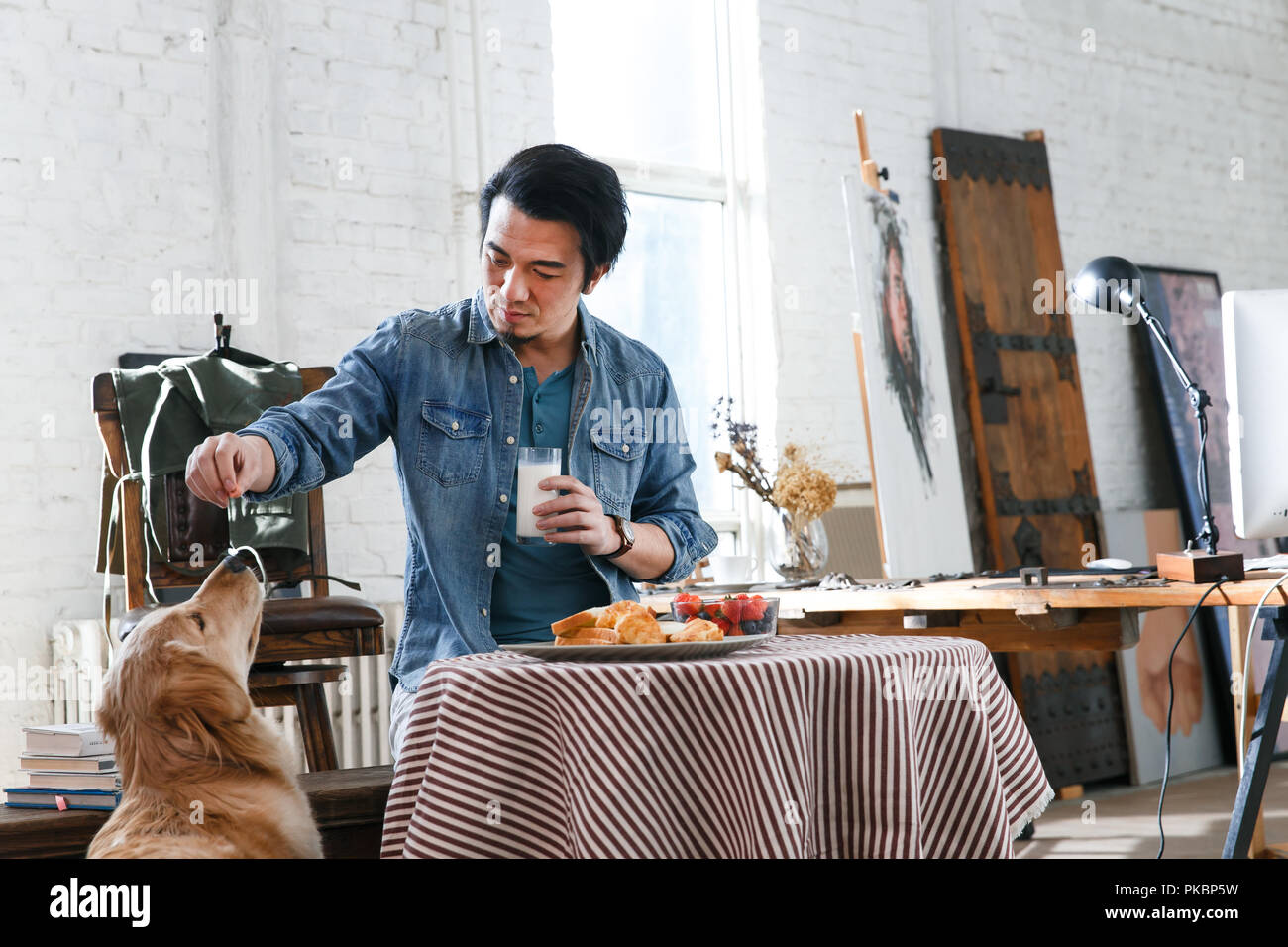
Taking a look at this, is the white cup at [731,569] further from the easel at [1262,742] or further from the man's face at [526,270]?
the man's face at [526,270]

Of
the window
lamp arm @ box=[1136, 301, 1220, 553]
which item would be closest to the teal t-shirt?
lamp arm @ box=[1136, 301, 1220, 553]

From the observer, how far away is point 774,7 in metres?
5.00

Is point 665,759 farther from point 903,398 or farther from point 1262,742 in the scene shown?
point 903,398

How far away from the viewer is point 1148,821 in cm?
426

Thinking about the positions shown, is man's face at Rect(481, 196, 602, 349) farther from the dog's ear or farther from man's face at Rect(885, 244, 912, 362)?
man's face at Rect(885, 244, 912, 362)

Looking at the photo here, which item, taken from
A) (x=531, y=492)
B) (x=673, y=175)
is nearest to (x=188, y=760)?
(x=531, y=492)

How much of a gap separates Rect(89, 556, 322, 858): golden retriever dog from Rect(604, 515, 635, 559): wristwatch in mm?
595

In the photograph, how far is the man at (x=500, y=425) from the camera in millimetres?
2059

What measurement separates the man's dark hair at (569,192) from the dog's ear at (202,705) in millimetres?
862

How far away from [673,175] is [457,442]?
10.2 ft

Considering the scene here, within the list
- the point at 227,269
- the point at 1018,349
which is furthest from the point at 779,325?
the point at 227,269

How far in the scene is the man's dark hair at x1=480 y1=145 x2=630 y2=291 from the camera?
6.83ft

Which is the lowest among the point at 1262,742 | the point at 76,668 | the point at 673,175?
the point at 1262,742
